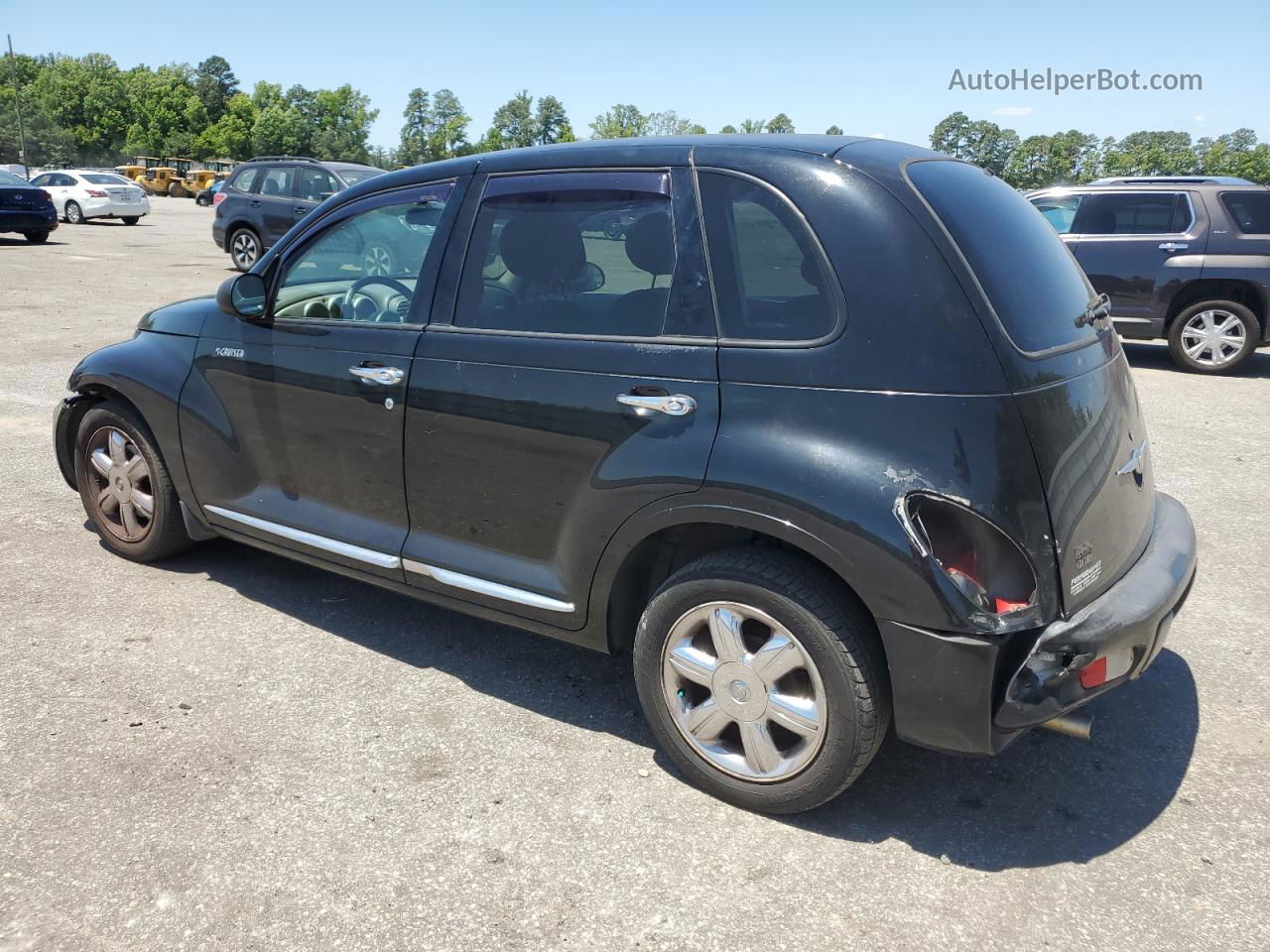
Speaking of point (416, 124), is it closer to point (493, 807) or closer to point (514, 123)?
point (514, 123)

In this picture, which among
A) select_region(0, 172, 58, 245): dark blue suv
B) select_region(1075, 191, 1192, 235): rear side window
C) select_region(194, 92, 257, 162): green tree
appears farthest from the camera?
select_region(194, 92, 257, 162): green tree

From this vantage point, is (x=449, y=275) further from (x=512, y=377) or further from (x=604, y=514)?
(x=604, y=514)

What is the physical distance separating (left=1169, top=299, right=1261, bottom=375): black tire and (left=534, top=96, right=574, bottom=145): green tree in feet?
416

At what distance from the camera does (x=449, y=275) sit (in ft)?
11.4

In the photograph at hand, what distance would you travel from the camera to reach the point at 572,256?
3.28 meters

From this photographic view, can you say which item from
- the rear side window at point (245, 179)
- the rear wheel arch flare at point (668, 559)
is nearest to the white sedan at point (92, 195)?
the rear side window at point (245, 179)

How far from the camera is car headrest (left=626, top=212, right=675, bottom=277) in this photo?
3033 millimetres

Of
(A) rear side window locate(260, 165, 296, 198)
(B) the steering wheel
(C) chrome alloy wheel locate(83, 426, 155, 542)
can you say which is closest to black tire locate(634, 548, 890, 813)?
(B) the steering wheel

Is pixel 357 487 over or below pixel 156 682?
over

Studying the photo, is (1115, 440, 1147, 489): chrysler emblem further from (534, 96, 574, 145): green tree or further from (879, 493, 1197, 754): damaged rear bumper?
(534, 96, 574, 145): green tree

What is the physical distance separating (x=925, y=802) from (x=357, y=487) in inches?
85.9

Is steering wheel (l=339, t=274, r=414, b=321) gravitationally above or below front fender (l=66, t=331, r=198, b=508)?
above

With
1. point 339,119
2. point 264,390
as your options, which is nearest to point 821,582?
point 264,390

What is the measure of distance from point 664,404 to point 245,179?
15.5 meters
